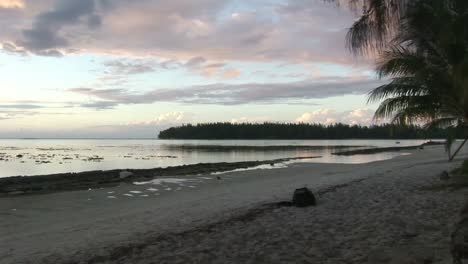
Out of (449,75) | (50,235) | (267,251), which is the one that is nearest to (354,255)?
(267,251)

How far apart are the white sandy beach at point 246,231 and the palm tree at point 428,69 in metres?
2.95

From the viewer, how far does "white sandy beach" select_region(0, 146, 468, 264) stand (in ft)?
21.2

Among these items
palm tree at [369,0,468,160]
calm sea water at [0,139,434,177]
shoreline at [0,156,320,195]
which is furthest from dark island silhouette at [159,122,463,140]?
palm tree at [369,0,468,160]

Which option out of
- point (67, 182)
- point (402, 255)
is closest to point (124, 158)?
point (67, 182)

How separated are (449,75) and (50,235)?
1148 centimetres

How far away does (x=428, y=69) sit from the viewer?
13.0 meters

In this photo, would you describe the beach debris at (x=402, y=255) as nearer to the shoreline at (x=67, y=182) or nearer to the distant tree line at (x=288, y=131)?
the shoreline at (x=67, y=182)

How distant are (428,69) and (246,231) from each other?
8371 millimetres

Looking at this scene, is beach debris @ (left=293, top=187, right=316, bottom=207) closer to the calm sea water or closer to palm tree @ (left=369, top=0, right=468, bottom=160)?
palm tree @ (left=369, top=0, right=468, bottom=160)

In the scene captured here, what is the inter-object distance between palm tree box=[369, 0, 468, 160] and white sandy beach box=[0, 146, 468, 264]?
295 centimetres

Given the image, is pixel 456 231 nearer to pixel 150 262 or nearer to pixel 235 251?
pixel 235 251

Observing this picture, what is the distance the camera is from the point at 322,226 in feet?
26.9

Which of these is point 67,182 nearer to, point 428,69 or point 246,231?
point 246,231

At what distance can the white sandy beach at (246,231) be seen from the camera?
21.2 feet
